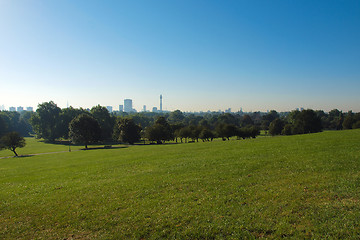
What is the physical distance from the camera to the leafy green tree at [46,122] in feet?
352

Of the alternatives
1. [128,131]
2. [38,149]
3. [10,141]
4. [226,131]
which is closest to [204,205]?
[128,131]

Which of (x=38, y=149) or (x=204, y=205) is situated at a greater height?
(x=204, y=205)

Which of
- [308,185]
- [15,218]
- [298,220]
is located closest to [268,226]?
[298,220]

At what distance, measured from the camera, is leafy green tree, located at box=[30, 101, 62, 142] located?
352ft

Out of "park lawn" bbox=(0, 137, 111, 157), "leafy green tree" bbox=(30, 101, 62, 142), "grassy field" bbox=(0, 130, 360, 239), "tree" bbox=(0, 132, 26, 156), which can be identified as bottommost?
"park lawn" bbox=(0, 137, 111, 157)

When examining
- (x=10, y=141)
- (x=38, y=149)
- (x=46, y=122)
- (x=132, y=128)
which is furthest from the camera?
(x=46, y=122)

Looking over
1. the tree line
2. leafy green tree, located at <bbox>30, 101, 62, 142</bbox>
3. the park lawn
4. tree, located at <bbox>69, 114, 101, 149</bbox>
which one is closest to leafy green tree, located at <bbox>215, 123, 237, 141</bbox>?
the tree line

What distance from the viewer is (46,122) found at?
364ft

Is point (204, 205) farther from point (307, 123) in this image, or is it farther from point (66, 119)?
point (66, 119)

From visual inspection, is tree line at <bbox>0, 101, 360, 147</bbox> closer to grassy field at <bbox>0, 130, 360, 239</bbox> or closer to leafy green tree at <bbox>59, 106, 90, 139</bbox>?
leafy green tree at <bbox>59, 106, 90, 139</bbox>

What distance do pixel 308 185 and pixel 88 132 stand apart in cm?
8150

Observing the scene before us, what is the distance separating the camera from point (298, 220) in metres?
8.45

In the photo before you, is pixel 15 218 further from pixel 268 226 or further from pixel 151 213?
pixel 268 226

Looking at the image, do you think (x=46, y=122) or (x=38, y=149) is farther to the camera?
(x=46, y=122)
